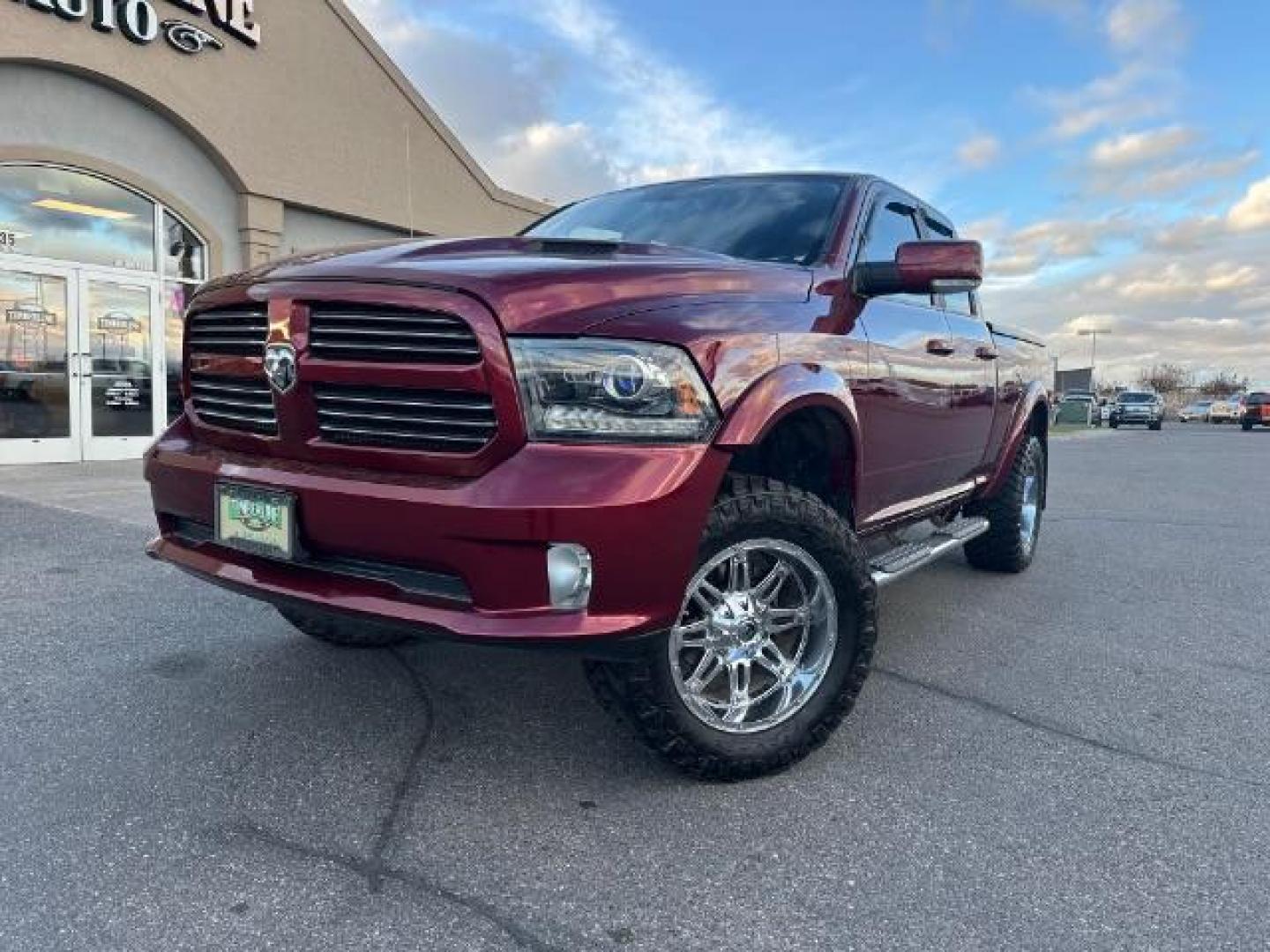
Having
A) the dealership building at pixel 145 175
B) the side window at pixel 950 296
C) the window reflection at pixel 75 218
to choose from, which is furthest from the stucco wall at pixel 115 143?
the side window at pixel 950 296

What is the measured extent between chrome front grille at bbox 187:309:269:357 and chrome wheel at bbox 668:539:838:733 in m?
1.44

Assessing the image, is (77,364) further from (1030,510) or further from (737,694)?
(737,694)

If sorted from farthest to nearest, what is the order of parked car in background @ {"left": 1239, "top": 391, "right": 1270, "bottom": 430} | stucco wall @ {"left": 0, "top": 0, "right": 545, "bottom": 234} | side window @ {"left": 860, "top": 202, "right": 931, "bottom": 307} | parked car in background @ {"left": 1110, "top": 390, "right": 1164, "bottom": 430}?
parked car in background @ {"left": 1110, "top": 390, "right": 1164, "bottom": 430}, parked car in background @ {"left": 1239, "top": 391, "right": 1270, "bottom": 430}, stucco wall @ {"left": 0, "top": 0, "right": 545, "bottom": 234}, side window @ {"left": 860, "top": 202, "right": 931, "bottom": 307}

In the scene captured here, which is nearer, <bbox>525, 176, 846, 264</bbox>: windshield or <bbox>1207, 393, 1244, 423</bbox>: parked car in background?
<bbox>525, 176, 846, 264</bbox>: windshield

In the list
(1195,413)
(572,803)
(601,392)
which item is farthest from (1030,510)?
(1195,413)

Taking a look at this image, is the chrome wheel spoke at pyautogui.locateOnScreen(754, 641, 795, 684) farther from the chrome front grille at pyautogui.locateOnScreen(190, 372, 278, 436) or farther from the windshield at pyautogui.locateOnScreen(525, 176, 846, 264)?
the chrome front grille at pyautogui.locateOnScreen(190, 372, 278, 436)

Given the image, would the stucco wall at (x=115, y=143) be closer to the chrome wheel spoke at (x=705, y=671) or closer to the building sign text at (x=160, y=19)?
the building sign text at (x=160, y=19)

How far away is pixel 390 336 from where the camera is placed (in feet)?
7.83

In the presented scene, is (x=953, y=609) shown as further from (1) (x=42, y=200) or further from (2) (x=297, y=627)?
(1) (x=42, y=200)

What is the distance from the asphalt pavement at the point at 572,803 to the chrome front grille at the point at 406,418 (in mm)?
977

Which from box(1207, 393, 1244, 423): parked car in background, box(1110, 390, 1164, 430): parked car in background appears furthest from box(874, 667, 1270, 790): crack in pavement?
box(1207, 393, 1244, 423): parked car in background

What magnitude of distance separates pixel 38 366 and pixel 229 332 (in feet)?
30.9

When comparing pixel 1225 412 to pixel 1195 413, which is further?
pixel 1195 413

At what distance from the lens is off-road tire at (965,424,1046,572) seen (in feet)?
17.8
